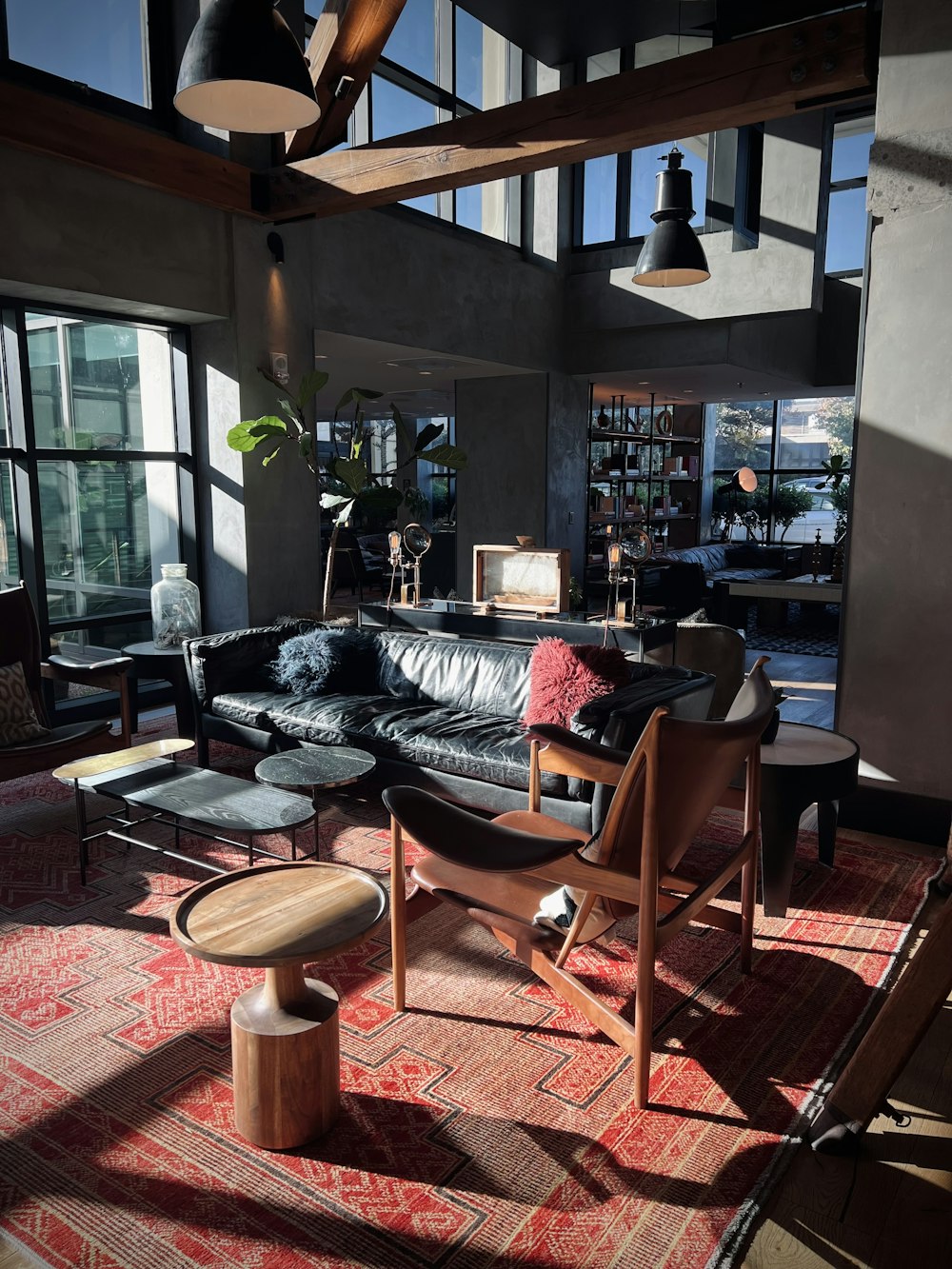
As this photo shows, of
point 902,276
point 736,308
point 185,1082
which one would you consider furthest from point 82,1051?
point 736,308

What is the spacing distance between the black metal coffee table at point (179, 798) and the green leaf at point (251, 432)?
2555mm

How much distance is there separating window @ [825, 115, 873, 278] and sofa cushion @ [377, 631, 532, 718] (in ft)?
27.9

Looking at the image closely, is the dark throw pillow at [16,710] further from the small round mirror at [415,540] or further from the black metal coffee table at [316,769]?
the small round mirror at [415,540]

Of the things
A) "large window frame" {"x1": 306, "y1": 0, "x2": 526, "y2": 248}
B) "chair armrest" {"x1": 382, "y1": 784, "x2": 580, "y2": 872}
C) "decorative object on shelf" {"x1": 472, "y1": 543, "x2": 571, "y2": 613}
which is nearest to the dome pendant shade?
"decorative object on shelf" {"x1": 472, "y1": 543, "x2": 571, "y2": 613}

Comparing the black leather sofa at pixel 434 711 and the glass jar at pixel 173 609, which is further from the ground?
the glass jar at pixel 173 609

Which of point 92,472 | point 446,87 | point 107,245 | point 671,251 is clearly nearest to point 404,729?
point 92,472

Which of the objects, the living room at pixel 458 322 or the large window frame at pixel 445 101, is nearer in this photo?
the living room at pixel 458 322

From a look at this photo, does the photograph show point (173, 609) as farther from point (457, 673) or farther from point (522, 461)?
point (522, 461)

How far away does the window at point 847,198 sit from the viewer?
11008mm

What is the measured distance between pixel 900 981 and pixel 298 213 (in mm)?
5587

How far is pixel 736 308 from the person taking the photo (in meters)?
8.16

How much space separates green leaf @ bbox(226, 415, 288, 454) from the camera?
5922 mm

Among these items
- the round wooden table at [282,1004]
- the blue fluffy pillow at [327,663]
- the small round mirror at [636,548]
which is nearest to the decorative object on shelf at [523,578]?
the small round mirror at [636,548]

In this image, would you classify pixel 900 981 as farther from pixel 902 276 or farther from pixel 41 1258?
pixel 902 276
